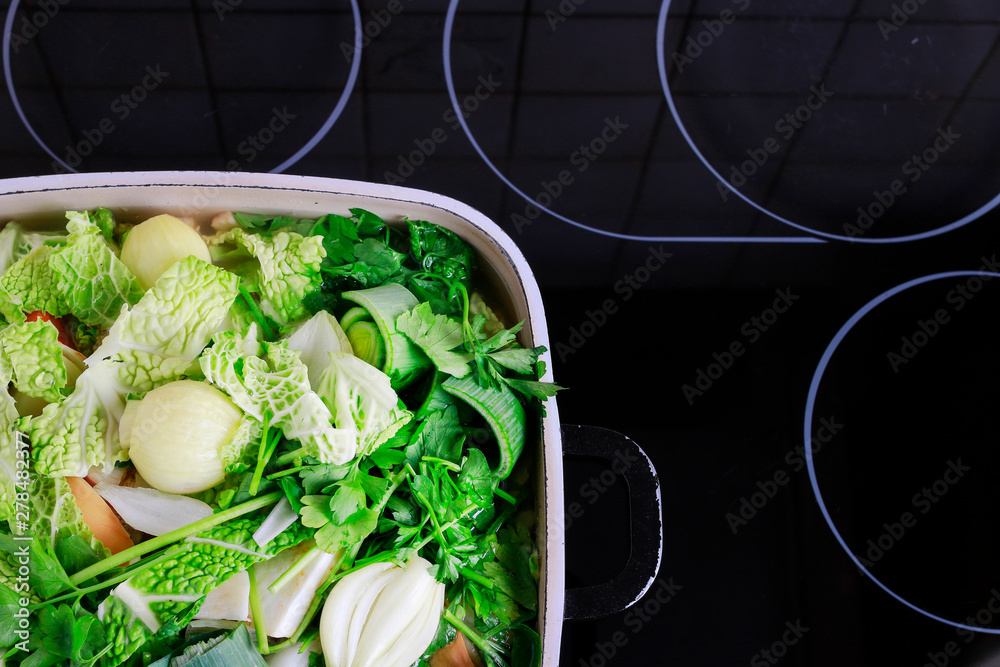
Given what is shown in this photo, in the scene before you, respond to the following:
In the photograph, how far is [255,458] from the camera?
0.73 m

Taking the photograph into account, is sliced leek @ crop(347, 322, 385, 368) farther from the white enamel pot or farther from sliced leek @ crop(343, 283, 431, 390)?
the white enamel pot

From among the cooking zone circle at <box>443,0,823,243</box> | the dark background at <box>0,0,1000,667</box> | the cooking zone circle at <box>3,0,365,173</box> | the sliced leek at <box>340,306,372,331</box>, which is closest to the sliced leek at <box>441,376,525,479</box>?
the sliced leek at <box>340,306,372,331</box>

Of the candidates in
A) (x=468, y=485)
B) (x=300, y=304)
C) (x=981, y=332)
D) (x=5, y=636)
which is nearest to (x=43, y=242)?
(x=300, y=304)

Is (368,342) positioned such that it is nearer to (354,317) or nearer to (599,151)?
(354,317)

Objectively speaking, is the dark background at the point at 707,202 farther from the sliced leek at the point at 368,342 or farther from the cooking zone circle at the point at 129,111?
the sliced leek at the point at 368,342

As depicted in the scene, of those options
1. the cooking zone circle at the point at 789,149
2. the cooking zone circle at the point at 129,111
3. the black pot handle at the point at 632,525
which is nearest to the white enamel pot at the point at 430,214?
the black pot handle at the point at 632,525

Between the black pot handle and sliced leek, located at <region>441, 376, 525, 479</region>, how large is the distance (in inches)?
3.2

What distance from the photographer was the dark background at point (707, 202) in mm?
976

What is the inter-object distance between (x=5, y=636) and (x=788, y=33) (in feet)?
4.51

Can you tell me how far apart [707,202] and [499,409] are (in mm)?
560

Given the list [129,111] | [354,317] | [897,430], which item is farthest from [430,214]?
[897,430]

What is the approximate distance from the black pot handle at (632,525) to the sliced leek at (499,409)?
8 centimetres

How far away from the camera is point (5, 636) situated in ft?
2.23

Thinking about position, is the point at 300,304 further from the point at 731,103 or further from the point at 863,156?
the point at 863,156
